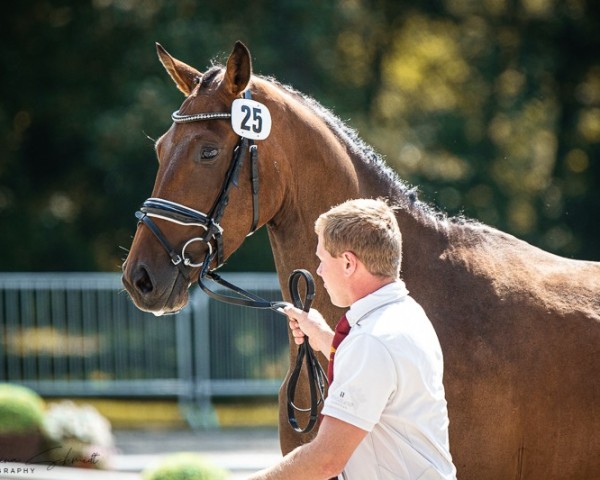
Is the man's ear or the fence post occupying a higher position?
the man's ear

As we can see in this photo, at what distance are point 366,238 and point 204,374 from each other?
1059 cm

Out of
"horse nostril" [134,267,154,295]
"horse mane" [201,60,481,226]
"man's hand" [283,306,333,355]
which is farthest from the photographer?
"horse mane" [201,60,481,226]

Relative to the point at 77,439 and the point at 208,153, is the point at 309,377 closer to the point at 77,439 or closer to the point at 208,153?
the point at 208,153

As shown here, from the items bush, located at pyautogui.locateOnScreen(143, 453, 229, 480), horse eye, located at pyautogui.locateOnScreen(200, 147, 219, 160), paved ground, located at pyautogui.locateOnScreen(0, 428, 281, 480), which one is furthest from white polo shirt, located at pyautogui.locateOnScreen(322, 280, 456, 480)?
paved ground, located at pyautogui.locateOnScreen(0, 428, 281, 480)

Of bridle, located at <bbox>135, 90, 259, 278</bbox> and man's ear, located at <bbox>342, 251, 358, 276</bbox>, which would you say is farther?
bridle, located at <bbox>135, 90, 259, 278</bbox>

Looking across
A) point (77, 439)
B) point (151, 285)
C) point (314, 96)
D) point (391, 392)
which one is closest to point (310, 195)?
point (151, 285)

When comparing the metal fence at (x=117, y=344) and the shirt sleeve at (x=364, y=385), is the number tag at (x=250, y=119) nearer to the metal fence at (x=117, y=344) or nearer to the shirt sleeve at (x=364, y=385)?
the shirt sleeve at (x=364, y=385)

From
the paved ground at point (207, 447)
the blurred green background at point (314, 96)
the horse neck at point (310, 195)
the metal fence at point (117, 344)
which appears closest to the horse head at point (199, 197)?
the horse neck at point (310, 195)

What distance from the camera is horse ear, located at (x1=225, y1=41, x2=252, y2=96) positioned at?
4023 millimetres

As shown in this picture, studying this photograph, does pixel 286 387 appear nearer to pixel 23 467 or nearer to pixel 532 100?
pixel 23 467

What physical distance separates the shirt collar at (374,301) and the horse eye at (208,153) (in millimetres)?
1427

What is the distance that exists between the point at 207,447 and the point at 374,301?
9.48 metres

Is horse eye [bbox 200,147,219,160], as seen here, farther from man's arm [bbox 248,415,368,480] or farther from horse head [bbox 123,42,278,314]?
man's arm [bbox 248,415,368,480]

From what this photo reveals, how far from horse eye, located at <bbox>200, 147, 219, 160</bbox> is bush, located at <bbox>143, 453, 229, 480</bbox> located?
1.96 meters
